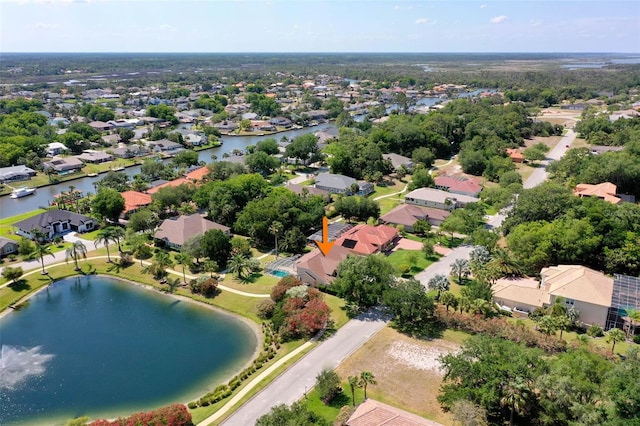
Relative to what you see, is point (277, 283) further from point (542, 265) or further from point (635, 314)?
point (635, 314)

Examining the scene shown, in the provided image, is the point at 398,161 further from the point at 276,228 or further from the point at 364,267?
the point at 364,267

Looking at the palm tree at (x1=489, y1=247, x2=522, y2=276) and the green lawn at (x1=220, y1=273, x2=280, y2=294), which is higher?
the palm tree at (x1=489, y1=247, x2=522, y2=276)

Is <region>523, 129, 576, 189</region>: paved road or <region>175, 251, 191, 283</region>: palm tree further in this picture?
<region>523, 129, 576, 189</region>: paved road

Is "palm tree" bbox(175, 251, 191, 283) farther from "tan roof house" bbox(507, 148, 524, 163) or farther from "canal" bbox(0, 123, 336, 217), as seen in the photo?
"tan roof house" bbox(507, 148, 524, 163)

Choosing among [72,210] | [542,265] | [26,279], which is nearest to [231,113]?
[72,210]

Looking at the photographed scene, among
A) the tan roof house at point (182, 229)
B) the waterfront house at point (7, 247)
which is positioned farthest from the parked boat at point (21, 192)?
the tan roof house at point (182, 229)

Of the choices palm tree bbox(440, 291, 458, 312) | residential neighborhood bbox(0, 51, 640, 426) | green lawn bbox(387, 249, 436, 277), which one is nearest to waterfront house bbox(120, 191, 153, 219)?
residential neighborhood bbox(0, 51, 640, 426)

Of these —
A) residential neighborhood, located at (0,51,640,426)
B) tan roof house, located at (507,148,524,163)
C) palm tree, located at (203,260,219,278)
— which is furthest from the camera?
tan roof house, located at (507,148,524,163)

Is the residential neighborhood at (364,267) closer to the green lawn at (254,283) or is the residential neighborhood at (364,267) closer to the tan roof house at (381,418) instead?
the tan roof house at (381,418)

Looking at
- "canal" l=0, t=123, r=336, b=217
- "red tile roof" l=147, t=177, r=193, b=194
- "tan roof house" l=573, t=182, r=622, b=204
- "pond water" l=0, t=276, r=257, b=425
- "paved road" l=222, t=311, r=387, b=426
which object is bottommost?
"pond water" l=0, t=276, r=257, b=425
